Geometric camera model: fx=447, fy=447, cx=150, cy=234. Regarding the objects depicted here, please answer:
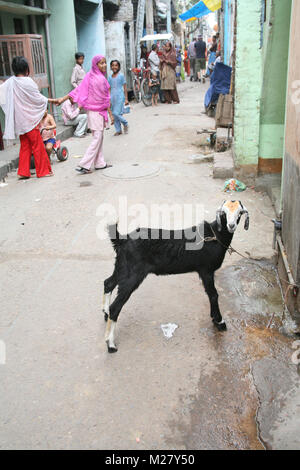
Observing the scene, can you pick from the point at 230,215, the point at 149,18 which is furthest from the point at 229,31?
the point at 230,215

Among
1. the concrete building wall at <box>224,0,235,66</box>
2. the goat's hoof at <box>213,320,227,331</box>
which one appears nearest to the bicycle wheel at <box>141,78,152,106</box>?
the concrete building wall at <box>224,0,235,66</box>

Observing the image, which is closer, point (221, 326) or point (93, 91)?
point (221, 326)

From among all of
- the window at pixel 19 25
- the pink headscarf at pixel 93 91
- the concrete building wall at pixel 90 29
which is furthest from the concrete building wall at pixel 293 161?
the concrete building wall at pixel 90 29

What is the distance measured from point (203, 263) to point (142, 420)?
122 centimetres

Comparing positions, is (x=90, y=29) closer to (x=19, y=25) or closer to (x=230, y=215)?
(x=19, y=25)

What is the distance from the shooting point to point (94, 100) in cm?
765

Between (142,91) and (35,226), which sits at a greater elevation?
(142,91)

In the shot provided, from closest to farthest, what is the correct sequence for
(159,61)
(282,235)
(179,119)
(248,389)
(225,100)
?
(248,389) → (282,235) → (225,100) → (179,119) → (159,61)

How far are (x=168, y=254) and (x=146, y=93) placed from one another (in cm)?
1369

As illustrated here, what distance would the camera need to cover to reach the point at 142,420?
266 cm

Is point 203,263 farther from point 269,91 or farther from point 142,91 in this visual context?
point 142,91

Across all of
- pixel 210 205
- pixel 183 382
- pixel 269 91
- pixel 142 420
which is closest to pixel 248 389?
pixel 183 382

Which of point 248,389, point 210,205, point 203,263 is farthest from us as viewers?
point 210,205

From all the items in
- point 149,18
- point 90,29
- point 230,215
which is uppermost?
point 149,18
